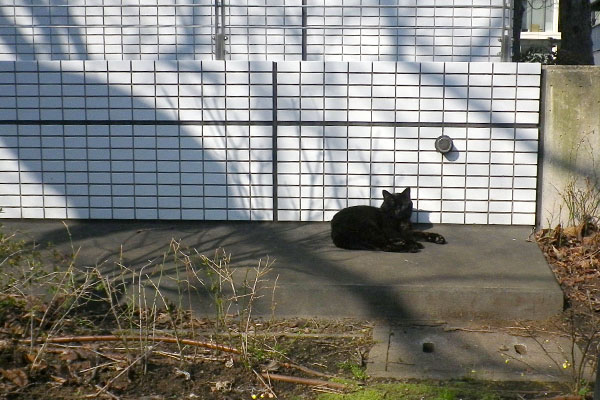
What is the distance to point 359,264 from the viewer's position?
588 centimetres

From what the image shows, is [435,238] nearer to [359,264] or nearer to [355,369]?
[359,264]

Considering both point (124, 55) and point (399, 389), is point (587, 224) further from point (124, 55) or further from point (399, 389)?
point (124, 55)

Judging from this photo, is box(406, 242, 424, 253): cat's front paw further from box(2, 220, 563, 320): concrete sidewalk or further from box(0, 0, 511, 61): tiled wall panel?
box(0, 0, 511, 61): tiled wall panel

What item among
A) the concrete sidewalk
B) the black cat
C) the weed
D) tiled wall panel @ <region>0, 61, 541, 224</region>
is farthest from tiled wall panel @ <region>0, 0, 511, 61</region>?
the weed

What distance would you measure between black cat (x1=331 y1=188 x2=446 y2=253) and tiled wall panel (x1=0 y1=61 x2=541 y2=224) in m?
0.50

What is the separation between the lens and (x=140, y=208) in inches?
285

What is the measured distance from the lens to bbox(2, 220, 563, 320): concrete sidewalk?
532cm

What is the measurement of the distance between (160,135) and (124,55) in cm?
261

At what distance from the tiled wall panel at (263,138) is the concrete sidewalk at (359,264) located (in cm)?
23

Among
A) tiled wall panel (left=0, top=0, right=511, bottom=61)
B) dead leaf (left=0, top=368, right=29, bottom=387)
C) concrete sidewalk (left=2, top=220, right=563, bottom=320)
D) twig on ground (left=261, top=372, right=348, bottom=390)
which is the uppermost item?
tiled wall panel (left=0, top=0, right=511, bottom=61)

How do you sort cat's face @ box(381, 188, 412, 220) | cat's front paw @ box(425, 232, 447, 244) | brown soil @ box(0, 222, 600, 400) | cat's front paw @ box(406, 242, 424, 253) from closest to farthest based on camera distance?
brown soil @ box(0, 222, 600, 400)
cat's front paw @ box(406, 242, 424, 253)
cat's front paw @ box(425, 232, 447, 244)
cat's face @ box(381, 188, 412, 220)

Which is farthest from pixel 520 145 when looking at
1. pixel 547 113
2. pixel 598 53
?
pixel 598 53

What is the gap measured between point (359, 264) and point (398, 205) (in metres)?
0.97

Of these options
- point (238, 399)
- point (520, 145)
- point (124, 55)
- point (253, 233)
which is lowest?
point (238, 399)
